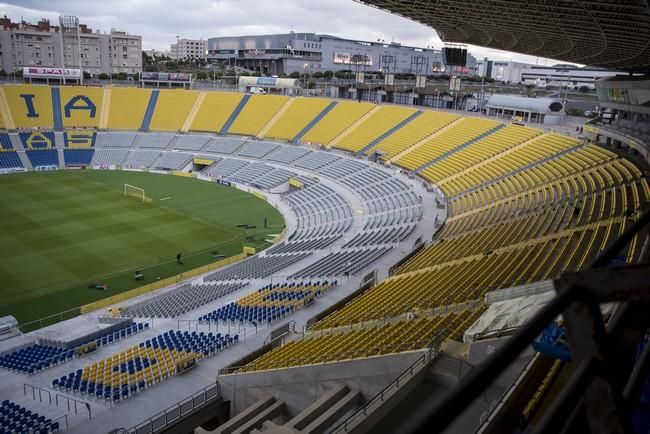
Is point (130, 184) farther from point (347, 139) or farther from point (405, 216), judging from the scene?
point (405, 216)

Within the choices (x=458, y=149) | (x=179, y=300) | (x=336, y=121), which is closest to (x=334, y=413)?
(x=179, y=300)

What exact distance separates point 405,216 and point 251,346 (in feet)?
60.8

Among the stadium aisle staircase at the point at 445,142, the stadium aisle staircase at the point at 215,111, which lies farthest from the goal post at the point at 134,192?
the stadium aisle staircase at the point at 445,142

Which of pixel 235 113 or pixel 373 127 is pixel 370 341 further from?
pixel 235 113

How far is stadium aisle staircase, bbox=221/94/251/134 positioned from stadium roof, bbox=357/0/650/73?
39936 millimetres

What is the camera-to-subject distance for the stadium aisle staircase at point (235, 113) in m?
63.1

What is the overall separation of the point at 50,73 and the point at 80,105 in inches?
360

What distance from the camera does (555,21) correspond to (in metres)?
19.0

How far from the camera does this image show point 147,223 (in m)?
37.7

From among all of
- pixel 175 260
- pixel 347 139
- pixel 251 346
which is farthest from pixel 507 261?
pixel 347 139

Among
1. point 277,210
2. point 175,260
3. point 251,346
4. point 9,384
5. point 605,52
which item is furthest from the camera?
point 277,210

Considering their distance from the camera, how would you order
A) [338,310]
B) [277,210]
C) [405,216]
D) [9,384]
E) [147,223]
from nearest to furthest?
[9,384] < [338,310] < [405,216] < [147,223] < [277,210]

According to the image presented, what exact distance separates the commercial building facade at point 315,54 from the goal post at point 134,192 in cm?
5936

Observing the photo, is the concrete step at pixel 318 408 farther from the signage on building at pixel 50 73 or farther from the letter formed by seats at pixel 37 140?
the signage on building at pixel 50 73
